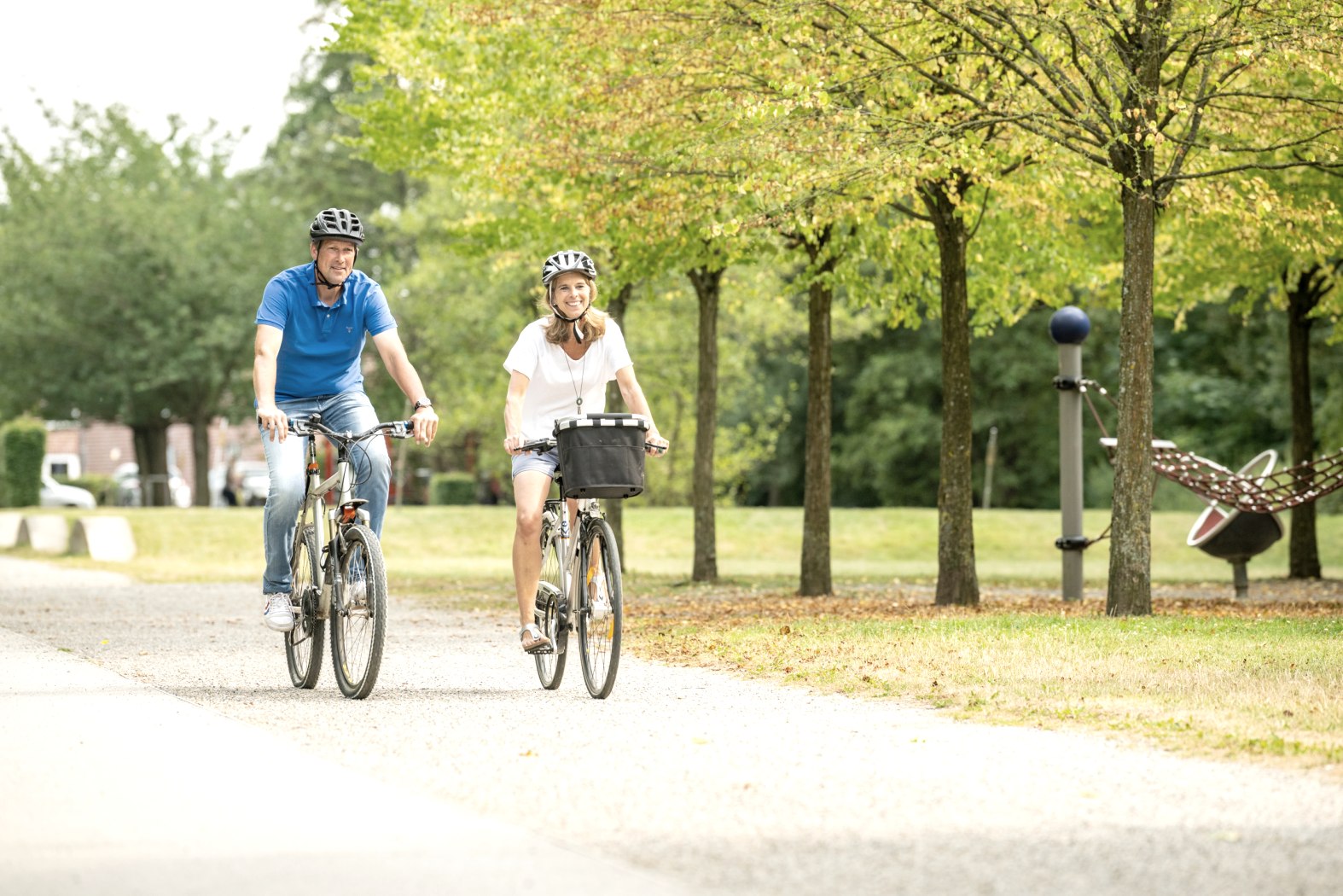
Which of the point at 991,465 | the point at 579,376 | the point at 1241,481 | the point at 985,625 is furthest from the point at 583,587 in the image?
the point at 991,465

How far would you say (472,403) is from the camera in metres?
40.5

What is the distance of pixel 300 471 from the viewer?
796cm

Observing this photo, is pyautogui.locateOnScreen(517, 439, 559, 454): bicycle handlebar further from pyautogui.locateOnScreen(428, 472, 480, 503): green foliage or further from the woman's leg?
pyautogui.locateOnScreen(428, 472, 480, 503): green foliage

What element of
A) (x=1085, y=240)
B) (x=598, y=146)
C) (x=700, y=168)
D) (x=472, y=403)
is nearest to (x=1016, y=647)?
(x=700, y=168)

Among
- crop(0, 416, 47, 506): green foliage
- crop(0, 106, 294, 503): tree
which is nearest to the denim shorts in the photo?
crop(0, 416, 47, 506): green foliage

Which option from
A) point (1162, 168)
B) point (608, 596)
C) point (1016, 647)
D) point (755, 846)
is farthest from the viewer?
point (1162, 168)

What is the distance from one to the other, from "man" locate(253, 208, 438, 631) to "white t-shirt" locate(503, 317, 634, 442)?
1.66ft

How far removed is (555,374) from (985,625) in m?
4.56

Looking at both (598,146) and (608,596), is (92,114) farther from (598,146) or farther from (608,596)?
(608,596)

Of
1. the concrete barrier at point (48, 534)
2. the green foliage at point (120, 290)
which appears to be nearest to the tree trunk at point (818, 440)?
the concrete barrier at point (48, 534)

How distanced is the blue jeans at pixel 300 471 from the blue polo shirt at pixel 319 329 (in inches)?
2.8

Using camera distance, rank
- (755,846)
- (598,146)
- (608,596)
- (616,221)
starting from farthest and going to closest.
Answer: (616,221)
(598,146)
(608,596)
(755,846)

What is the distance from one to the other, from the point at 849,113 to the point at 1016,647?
415 centimetres

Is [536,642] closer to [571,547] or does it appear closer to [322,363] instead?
[571,547]
